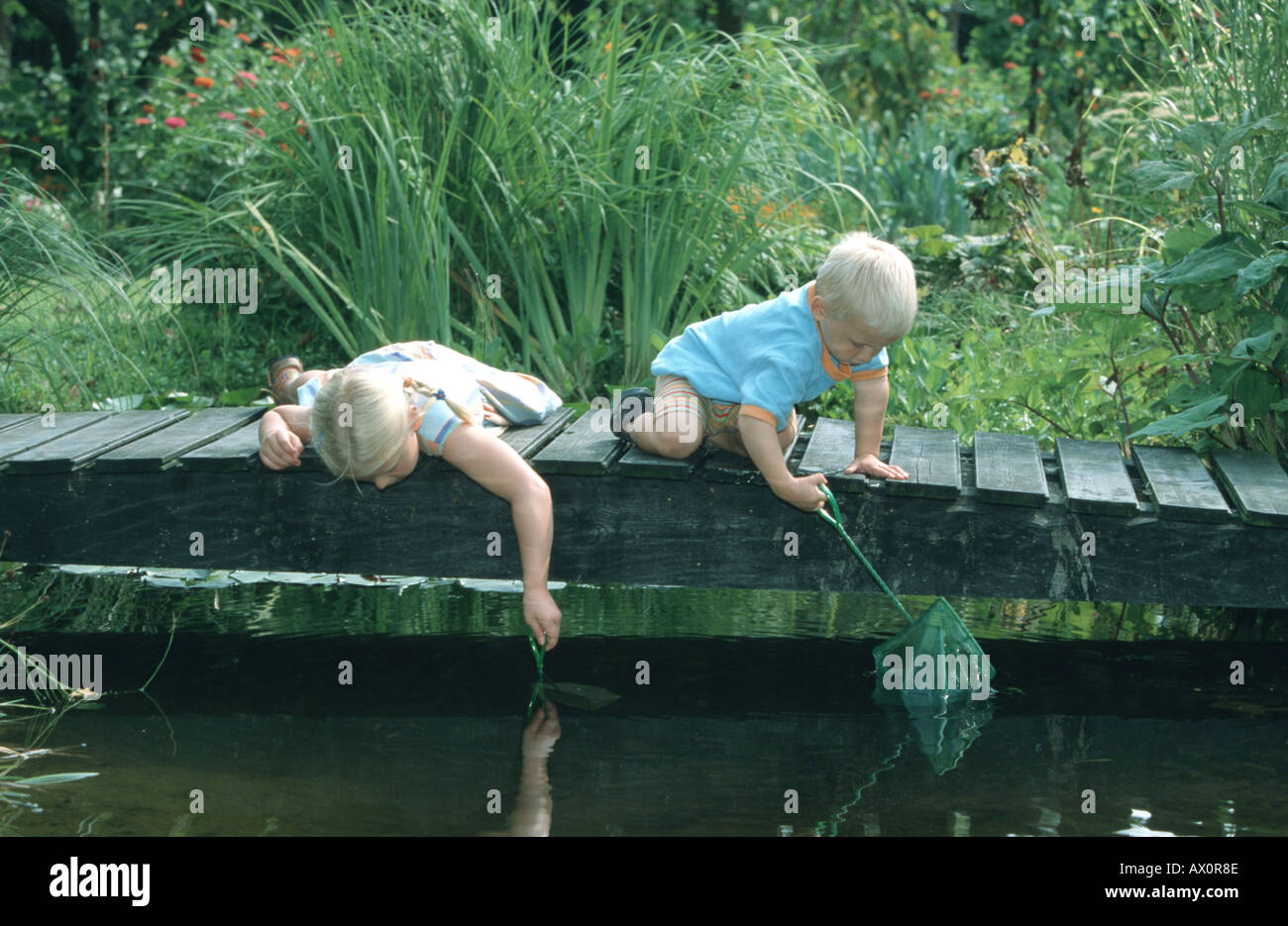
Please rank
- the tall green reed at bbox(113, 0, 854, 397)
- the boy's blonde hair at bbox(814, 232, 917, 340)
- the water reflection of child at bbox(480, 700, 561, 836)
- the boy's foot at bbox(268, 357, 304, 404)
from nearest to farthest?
the water reflection of child at bbox(480, 700, 561, 836) → the boy's blonde hair at bbox(814, 232, 917, 340) → the boy's foot at bbox(268, 357, 304, 404) → the tall green reed at bbox(113, 0, 854, 397)

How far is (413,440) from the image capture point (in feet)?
12.0

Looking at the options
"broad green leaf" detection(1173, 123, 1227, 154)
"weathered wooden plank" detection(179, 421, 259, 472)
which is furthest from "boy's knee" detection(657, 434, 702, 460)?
Answer: "broad green leaf" detection(1173, 123, 1227, 154)

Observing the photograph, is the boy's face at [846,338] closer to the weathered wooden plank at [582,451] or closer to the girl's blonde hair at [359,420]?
the weathered wooden plank at [582,451]

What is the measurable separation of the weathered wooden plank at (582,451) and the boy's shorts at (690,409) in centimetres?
18

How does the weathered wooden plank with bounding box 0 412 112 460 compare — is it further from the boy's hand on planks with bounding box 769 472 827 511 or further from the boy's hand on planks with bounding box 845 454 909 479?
the boy's hand on planks with bounding box 845 454 909 479

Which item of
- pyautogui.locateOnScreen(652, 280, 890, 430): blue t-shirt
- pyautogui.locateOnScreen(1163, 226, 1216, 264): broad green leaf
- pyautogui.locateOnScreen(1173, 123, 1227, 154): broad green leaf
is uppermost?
pyautogui.locateOnScreen(1173, 123, 1227, 154): broad green leaf

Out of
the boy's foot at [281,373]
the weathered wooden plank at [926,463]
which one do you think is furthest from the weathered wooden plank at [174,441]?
the weathered wooden plank at [926,463]

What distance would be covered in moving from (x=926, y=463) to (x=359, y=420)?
5.13ft

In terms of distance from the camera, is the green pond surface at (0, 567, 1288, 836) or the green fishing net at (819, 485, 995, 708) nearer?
the green pond surface at (0, 567, 1288, 836)

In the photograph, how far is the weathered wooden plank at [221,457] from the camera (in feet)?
12.3

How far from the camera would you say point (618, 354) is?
5957 millimetres

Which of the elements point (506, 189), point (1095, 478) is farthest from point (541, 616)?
point (506, 189)

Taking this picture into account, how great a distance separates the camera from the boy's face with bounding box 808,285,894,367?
351 cm
